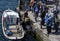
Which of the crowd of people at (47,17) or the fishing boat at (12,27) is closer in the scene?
the crowd of people at (47,17)

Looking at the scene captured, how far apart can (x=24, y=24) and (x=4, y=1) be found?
18.0 meters

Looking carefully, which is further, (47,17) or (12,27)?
(12,27)

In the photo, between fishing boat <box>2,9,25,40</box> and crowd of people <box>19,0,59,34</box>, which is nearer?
crowd of people <box>19,0,59,34</box>

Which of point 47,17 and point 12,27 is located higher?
point 47,17

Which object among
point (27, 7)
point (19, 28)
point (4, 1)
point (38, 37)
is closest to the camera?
point (38, 37)

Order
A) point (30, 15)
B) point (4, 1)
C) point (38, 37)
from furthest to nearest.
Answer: point (4, 1), point (30, 15), point (38, 37)

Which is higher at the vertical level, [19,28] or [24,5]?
[24,5]

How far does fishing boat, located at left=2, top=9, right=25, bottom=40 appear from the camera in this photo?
22.7 metres

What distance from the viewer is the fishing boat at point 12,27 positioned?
893 inches

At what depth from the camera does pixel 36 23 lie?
2458cm

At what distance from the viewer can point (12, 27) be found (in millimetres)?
24156

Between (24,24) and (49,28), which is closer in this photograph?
(49,28)

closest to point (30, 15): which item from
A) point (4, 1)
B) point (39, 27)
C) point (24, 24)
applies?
point (24, 24)

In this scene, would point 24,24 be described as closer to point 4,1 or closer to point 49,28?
point 49,28
